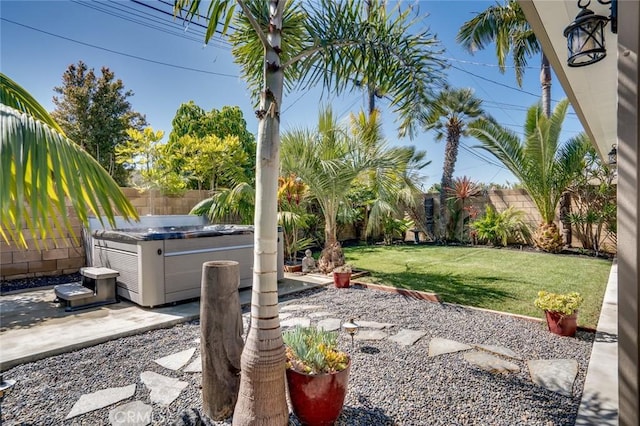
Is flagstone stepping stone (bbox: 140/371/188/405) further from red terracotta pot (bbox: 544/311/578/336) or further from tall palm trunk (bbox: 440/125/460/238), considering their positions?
tall palm trunk (bbox: 440/125/460/238)

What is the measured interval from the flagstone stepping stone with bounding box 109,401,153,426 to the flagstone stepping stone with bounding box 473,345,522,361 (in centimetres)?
297

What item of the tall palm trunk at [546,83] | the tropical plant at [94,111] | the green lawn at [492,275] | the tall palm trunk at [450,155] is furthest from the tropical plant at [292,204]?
the tropical plant at [94,111]

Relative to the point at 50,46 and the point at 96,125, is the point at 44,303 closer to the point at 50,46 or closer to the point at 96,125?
the point at 50,46

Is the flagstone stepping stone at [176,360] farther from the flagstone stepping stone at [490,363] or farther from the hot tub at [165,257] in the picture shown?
the flagstone stepping stone at [490,363]

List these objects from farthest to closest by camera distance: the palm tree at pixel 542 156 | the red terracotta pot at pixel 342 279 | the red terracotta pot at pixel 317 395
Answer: the palm tree at pixel 542 156
the red terracotta pot at pixel 342 279
the red terracotta pot at pixel 317 395

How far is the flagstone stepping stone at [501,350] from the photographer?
3.28m

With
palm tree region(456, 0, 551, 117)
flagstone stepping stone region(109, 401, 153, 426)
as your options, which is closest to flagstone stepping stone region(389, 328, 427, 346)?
flagstone stepping stone region(109, 401, 153, 426)

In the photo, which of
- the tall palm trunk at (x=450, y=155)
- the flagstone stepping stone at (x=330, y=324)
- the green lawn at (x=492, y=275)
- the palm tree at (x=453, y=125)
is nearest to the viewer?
the flagstone stepping stone at (x=330, y=324)

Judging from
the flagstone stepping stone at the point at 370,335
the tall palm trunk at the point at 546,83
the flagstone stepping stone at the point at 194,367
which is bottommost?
the flagstone stepping stone at the point at 194,367

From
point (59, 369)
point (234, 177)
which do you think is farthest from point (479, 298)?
point (234, 177)

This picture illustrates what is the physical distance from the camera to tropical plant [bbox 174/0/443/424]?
80.4 inches

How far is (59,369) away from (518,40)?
1430cm

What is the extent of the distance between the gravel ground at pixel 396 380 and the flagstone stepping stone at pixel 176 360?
0.26ft

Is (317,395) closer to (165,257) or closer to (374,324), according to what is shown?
(374,324)
